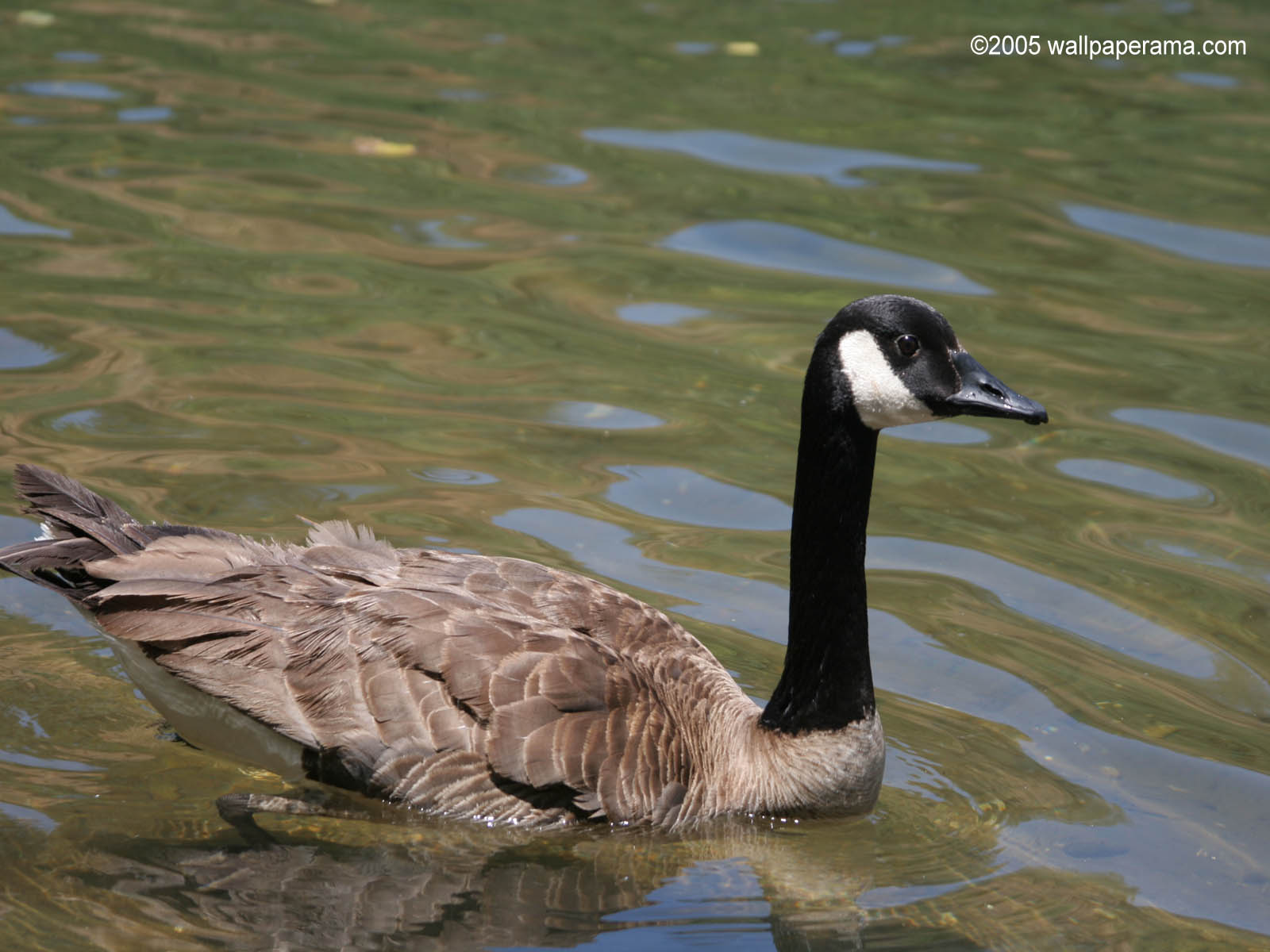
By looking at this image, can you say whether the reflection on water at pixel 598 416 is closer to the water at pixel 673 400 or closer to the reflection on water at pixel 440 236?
the water at pixel 673 400

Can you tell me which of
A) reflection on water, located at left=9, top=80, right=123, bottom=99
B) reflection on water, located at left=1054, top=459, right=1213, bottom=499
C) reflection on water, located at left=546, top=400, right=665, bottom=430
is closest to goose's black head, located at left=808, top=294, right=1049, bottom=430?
reflection on water, located at left=1054, top=459, right=1213, bottom=499

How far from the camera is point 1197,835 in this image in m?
6.41

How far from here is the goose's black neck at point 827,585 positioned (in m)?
6.40

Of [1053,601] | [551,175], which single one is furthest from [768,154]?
[1053,601]

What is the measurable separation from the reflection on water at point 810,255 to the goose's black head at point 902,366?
5.44 m

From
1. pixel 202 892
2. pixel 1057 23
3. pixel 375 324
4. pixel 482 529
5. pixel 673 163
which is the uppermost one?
pixel 1057 23

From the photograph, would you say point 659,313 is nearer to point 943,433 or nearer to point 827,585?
point 943,433

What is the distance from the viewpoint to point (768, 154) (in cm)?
1384

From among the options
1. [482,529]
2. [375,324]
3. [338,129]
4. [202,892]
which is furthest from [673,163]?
[202,892]

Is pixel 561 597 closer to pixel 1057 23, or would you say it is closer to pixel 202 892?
pixel 202 892

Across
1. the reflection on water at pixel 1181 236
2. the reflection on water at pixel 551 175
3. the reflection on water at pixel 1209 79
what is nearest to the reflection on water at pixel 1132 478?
the reflection on water at pixel 1181 236

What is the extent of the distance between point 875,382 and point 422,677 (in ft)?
6.74

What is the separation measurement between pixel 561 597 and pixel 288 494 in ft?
8.05

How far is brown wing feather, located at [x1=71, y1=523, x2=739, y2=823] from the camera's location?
6055 mm
